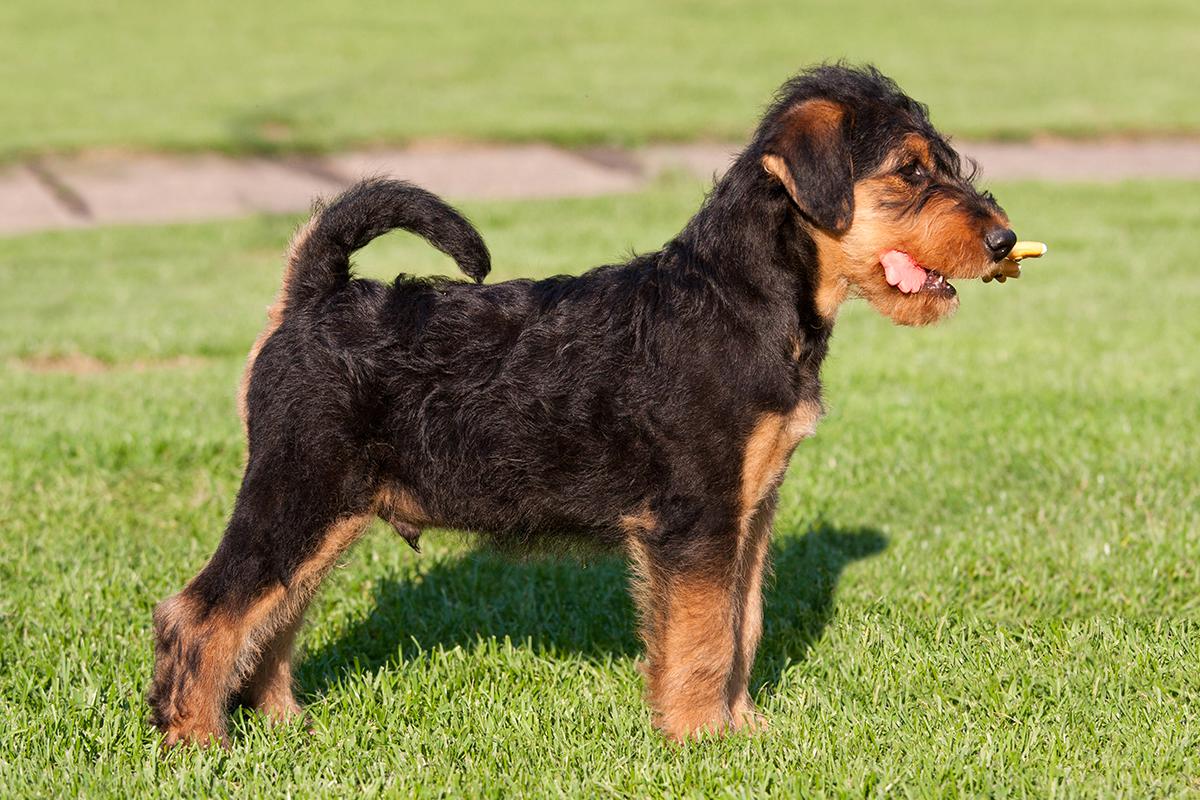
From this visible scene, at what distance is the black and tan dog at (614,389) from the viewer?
4.43 m

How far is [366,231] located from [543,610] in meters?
1.96

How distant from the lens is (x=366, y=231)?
4.75 m

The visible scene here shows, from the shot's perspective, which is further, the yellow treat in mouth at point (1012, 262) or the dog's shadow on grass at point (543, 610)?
the dog's shadow on grass at point (543, 610)

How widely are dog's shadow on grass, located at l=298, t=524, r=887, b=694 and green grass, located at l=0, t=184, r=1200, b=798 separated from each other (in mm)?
16

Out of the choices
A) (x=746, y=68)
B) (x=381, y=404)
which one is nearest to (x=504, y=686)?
(x=381, y=404)

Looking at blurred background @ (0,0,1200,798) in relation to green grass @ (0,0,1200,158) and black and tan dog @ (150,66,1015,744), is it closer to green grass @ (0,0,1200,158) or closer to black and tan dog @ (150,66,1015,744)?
green grass @ (0,0,1200,158)

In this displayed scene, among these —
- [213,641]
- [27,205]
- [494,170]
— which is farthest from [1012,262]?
[27,205]

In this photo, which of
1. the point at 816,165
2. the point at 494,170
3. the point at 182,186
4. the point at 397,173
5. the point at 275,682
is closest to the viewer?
the point at 816,165

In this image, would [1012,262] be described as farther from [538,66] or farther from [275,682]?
[538,66]

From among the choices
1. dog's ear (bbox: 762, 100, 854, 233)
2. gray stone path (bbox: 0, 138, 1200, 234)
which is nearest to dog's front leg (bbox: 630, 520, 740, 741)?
dog's ear (bbox: 762, 100, 854, 233)

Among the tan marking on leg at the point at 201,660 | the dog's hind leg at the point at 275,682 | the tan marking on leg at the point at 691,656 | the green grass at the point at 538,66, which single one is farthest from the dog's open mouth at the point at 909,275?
the green grass at the point at 538,66

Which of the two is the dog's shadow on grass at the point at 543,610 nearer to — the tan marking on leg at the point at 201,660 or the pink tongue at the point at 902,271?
the tan marking on leg at the point at 201,660

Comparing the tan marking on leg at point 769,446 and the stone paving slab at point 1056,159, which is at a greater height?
the tan marking on leg at point 769,446

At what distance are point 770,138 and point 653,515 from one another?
1.30 metres
